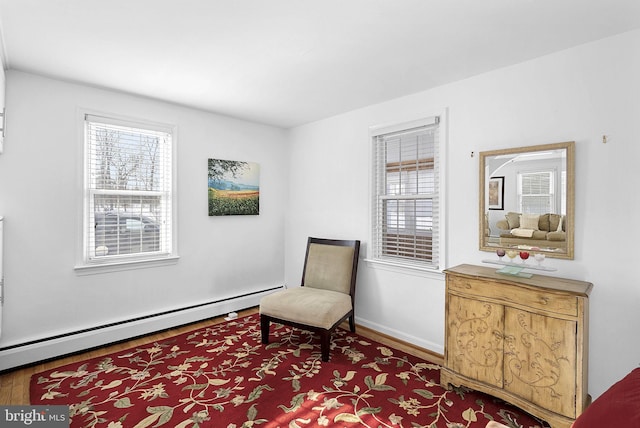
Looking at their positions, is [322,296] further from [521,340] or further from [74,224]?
[74,224]

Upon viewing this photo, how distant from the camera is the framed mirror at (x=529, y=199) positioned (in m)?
2.27

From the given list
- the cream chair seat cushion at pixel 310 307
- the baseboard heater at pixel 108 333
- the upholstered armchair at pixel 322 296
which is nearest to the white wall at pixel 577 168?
the upholstered armchair at pixel 322 296

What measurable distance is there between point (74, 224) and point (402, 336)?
3334 mm

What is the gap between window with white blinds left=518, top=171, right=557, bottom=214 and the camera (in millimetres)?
2330

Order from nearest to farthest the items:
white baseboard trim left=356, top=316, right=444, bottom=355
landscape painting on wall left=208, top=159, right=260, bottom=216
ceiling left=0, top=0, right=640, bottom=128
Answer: ceiling left=0, top=0, right=640, bottom=128, white baseboard trim left=356, top=316, right=444, bottom=355, landscape painting on wall left=208, top=159, right=260, bottom=216

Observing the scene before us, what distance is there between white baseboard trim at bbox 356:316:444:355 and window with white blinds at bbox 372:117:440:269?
728 millimetres

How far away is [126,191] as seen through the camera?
3.23 meters

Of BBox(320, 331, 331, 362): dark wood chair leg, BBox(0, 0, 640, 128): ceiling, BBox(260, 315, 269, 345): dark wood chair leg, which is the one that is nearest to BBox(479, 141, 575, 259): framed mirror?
BBox(0, 0, 640, 128): ceiling

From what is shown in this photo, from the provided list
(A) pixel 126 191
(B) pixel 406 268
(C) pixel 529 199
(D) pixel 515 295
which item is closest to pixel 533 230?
(C) pixel 529 199

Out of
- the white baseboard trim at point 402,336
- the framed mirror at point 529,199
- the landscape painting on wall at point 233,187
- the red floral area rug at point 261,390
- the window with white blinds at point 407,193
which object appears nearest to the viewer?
the red floral area rug at point 261,390

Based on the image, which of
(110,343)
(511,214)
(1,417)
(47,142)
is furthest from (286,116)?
(1,417)

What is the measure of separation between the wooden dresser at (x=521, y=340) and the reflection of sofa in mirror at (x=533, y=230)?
312 mm

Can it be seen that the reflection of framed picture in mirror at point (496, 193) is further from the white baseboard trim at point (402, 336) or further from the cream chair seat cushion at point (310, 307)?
the cream chair seat cushion at point (310, 307)

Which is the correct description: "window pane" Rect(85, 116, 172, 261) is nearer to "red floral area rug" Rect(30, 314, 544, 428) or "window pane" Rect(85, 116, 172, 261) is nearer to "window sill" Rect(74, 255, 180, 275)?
"window sill" Rect(74, 255, 180, 275)
